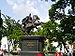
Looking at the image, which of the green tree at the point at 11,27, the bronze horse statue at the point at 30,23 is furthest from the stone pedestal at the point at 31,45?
the green tree at the point at 11,27

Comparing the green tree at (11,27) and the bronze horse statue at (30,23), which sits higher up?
the green tree at (11,27)

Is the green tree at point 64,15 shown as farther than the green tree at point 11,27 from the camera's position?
No

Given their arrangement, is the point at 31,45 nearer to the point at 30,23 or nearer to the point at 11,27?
the point at 30,23

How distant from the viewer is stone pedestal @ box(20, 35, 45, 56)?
26.4 metres

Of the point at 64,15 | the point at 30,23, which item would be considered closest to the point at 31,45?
the point at 30,23

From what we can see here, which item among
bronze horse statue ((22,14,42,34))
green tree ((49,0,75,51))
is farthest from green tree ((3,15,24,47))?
bronze horse statue ((22,14,42,34))

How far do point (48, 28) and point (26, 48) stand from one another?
35.1m

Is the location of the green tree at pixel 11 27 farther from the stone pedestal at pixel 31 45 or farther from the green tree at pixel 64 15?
the stone pedestal at pixel 31 45

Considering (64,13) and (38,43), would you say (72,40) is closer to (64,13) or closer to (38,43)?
(64,13)

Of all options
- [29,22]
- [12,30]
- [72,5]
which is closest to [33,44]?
[29,22]

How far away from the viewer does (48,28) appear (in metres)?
61.4

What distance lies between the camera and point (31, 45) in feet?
86.9

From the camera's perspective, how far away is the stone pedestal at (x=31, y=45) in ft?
86.7

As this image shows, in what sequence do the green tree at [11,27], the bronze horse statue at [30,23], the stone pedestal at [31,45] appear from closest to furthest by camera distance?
the stone pedestal at [31,45] → the bronze horse statue at [30,23] → the green tree at [11,27]
